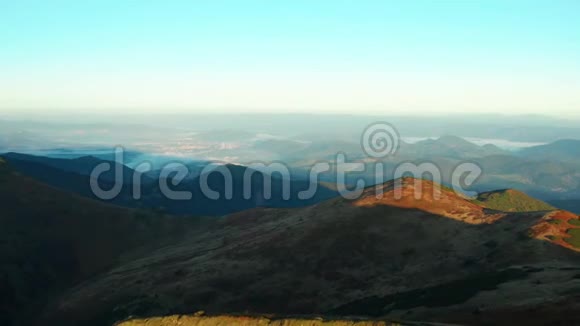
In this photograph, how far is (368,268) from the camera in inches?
2965

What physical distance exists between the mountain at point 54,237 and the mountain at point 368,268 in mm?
12357

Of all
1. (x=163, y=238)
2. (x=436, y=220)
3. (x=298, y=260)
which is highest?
(x=436, y=220)

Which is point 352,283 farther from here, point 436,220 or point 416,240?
point 436,220

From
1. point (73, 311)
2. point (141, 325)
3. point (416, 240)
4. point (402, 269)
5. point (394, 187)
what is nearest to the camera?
point (141, 325)

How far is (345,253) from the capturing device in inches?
3199

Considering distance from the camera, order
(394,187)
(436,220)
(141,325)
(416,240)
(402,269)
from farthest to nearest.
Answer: (394,187)
(436,220)
(416,240)
(402,269)
(141,325)

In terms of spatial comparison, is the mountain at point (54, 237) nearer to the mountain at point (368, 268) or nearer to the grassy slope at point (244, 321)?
the mountain at point (368, 268)

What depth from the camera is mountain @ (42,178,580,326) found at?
51.1 meters

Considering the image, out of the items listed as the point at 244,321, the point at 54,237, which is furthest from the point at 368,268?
the point at 54,237

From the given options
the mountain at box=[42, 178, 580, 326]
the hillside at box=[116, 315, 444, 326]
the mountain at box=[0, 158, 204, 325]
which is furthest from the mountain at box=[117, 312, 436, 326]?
the mountain at box=[0, 158, 204, 325]

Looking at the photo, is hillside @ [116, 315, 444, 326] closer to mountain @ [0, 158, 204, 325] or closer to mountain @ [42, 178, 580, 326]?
mountain @ [42, 178, 580, 326]

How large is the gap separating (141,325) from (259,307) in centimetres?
3206

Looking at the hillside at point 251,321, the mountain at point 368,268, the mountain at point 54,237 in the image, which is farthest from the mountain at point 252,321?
the mountain at point 54,237

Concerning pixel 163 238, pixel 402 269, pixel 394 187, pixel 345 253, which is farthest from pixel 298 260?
pixel 163 238
